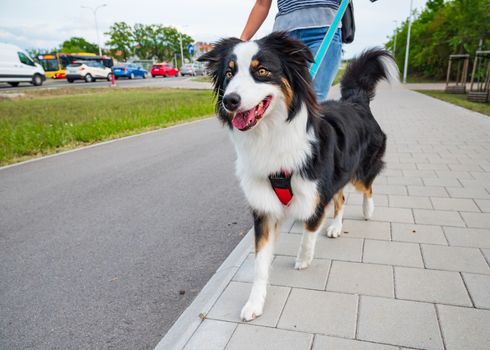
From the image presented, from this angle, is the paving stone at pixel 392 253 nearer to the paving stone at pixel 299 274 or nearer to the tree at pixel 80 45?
the paving stone at pixel 299 274

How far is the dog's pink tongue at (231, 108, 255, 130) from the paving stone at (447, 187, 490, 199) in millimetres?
3241

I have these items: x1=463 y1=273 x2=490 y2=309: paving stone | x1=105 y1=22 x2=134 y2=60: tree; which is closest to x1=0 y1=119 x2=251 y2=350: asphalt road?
x1=463 y1=273 x2=490 y2=309: paving stone

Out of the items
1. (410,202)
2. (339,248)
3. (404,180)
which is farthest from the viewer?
(404,180)

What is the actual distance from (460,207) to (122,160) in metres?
5.59

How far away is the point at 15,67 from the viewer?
24.0 metres

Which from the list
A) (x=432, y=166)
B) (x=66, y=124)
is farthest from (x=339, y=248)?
(x=66, y=124)

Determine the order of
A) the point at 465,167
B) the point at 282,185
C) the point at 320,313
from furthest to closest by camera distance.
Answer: the point at 465,167 < the point at 282,185 < the point at 320,313

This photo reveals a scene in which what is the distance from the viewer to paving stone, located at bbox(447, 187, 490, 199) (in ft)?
13.4

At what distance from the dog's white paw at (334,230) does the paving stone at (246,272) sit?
2.72 feet

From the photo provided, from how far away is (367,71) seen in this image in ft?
11.6

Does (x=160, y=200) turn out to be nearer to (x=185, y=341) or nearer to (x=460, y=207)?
(x=185, y=341)

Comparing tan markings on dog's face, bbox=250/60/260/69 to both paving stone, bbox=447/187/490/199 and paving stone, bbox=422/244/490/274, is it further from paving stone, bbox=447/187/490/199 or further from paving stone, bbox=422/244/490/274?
paving stone, bbox=447/187/490/199

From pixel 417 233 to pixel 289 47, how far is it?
2.16 meters

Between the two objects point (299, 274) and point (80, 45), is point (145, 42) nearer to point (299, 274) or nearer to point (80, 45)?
point (80, 45)
